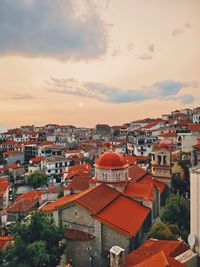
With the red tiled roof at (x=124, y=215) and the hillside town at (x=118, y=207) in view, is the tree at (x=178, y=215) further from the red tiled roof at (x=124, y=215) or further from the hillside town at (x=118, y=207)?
the red tiled roof at (x=124, y=215)

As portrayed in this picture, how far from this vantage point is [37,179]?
156 feet

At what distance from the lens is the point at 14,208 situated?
34406 millimetres

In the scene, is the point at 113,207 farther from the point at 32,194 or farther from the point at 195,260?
the point at 32,194

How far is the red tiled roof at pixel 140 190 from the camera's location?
84.6ft

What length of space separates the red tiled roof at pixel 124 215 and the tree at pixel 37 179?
2449 centimetres

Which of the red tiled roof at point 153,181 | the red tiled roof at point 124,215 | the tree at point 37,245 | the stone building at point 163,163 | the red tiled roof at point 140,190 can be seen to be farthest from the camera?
the stone building at point 163,163

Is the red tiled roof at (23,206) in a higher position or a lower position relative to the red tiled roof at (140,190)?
lower

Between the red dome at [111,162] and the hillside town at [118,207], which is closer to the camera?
the hillside town at [118,207]

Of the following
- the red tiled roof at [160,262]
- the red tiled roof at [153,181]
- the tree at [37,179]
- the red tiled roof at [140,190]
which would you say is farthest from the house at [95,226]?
the tree at [37,179]

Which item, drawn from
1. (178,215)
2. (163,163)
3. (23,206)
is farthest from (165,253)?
(23,206)

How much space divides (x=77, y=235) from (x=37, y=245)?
167 inches

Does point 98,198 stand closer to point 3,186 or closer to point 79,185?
point 79,185

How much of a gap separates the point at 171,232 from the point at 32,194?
2183 cm

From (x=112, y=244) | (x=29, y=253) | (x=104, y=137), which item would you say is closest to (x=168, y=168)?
(x=112, y=244)
